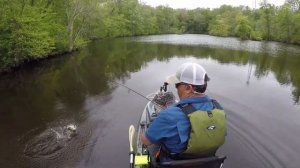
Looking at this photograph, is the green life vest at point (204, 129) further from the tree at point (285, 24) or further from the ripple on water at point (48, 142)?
the tree at point (285, 24)

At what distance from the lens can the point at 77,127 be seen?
9898mm

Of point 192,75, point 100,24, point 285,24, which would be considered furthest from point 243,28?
point 192,75

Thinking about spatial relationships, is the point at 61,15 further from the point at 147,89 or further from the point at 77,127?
the point at 77,127

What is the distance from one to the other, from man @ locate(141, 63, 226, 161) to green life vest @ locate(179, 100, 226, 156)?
5 cm

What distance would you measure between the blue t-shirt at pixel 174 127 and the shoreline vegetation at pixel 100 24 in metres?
17.4

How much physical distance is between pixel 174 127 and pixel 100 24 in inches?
2029

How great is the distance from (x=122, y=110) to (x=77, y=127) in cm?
231

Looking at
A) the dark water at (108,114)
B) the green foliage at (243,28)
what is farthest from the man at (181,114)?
the green foliage at (243,28)

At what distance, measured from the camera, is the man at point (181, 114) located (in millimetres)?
3213

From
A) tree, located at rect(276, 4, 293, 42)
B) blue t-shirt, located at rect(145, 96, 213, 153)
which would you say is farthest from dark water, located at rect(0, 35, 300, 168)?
tree, located at rect(276, 4, 293, 42)

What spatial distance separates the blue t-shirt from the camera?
321 centimetres

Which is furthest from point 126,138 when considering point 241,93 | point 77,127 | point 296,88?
point 296,88

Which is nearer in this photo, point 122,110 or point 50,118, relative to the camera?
point 50,118

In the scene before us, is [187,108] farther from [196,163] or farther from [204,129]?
[196,163]
